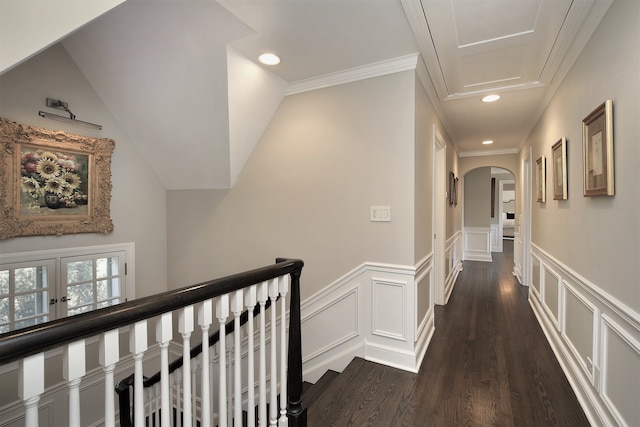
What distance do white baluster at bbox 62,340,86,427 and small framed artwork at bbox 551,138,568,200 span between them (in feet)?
10.1

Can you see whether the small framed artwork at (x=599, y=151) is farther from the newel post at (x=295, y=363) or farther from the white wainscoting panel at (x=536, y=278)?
the white wainscoting panel at (x=536, y=278)

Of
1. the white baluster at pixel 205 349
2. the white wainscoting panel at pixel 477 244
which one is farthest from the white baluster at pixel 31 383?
the white wainscoting panel at pixel 477 244

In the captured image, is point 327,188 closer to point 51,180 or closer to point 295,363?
point 295,363

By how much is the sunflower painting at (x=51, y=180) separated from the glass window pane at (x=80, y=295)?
74cm

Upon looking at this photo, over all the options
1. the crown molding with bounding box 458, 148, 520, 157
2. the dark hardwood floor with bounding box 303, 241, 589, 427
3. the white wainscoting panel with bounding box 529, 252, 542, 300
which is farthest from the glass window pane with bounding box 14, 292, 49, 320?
the crown molding with bounding box 458, 148, 520, 157

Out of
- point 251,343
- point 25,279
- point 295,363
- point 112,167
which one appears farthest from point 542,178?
point 25,279

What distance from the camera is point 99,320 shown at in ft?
2.66

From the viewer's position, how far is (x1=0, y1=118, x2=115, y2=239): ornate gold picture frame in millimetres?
2498

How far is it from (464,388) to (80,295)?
350 cm

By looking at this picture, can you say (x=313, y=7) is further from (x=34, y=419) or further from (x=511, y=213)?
(x=511, y=213)

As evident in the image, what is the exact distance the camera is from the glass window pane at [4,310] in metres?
2.50

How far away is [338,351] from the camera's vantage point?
264 cm

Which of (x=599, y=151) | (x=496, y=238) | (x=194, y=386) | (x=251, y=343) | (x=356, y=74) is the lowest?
(x=194, y=386)

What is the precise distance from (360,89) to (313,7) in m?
0.88
